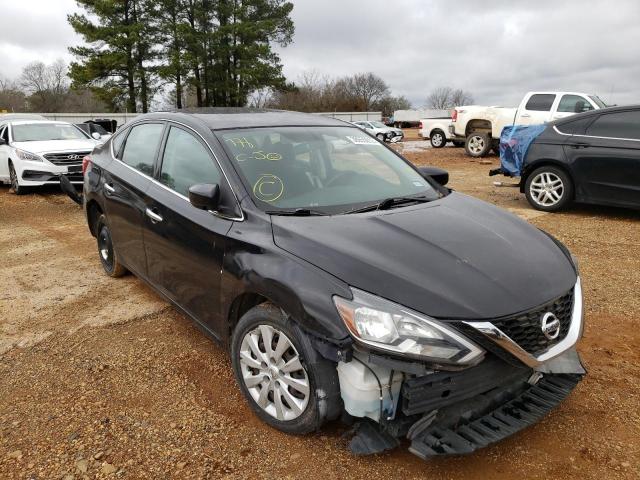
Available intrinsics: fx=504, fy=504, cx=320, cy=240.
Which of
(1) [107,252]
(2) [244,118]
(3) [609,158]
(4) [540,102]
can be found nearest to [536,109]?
(4) [540,102]

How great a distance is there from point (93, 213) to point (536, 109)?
12.8 m

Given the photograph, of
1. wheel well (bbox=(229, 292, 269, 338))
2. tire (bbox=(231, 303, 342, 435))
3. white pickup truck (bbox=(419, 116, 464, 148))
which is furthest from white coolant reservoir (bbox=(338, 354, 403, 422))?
white pickup truck (bbox=(419, 116, 464, 148))

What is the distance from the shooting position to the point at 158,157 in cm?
374

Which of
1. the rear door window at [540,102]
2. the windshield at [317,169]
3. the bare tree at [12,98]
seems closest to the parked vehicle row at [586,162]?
the windshield at [317,169]

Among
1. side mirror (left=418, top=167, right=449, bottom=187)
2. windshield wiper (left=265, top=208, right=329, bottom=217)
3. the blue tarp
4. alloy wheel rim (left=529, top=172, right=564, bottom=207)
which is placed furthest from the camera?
the blue tarp

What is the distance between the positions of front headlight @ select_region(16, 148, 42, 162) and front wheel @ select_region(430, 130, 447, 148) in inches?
628

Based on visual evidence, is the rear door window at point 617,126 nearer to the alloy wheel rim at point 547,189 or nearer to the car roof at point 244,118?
the alloy wheel rim at point 547,189

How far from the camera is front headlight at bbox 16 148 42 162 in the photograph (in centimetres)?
1002

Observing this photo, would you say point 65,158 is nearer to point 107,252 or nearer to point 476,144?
point 107,252

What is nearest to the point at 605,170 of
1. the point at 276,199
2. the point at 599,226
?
the point at 599,226

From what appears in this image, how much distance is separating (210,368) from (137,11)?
3526cm

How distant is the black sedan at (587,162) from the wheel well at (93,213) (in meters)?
6.15

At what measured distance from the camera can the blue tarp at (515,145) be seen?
840cm

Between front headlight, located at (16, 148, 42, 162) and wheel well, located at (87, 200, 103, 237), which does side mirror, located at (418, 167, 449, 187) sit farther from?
front headlight, located at (16, 148, 42, 162)
